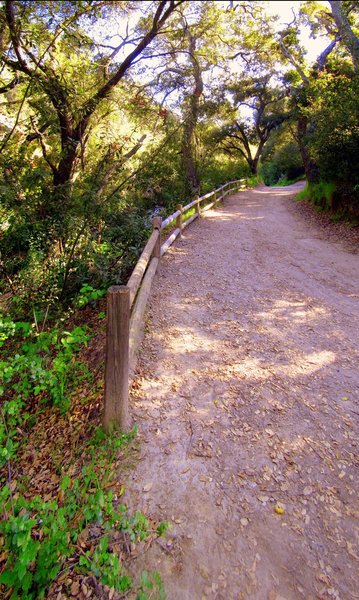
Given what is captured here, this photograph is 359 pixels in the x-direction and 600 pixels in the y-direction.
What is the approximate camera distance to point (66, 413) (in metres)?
3.26

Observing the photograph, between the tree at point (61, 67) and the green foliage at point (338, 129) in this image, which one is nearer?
the tree at point (61, 67)

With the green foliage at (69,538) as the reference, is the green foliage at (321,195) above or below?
above

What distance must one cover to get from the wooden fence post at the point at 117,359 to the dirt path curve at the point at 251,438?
318mm

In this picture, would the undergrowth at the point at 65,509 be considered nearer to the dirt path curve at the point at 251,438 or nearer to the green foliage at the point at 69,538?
the green foliage at the point at 69,538

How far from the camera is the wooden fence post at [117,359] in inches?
95.8

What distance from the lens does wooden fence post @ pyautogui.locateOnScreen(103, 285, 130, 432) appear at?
7.98ft

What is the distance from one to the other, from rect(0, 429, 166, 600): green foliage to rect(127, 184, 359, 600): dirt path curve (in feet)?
0.70

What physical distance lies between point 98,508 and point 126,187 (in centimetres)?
683

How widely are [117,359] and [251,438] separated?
141cm

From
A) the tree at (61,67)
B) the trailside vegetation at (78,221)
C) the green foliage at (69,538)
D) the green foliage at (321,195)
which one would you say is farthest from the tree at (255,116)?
the green foliage at (69,538)

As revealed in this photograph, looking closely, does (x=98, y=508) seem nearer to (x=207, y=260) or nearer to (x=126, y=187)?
(x=207, y=260)

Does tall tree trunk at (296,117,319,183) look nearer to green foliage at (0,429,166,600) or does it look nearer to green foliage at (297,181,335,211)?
green foliage at (297,181,335,211)

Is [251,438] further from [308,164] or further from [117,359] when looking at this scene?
[308,164]

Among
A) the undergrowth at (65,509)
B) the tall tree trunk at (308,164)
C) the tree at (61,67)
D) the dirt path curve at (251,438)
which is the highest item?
the tree at (61,67)
